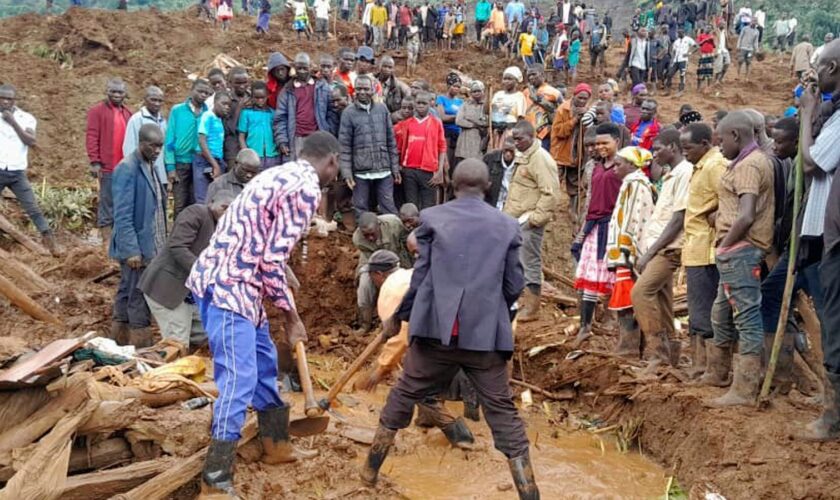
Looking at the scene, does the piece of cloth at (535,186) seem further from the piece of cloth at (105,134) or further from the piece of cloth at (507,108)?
the piece of cloth at (105,134)

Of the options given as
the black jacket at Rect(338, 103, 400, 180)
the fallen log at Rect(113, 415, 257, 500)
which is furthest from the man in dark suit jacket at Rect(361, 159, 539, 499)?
the black jacket at Rect(338, 103, 400, 180)

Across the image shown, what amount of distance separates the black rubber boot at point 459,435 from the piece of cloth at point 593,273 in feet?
6.97

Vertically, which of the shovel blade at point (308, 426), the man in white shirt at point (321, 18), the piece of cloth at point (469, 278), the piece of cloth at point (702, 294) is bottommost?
the shovel blade at point (308, 426)

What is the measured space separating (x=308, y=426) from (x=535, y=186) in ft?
12.0

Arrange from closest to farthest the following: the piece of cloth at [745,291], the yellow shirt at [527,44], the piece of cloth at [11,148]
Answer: the piece of cloth at [745,291]
the piece of cloth at [11,148]
the yellow shirt at [527,44]

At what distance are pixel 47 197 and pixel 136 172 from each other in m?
5.32

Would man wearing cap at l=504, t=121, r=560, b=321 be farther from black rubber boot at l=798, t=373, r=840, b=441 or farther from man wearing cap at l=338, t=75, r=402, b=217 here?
black rubber boot at l=798, t=373, r=840, b=441

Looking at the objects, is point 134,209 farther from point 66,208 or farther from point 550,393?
point 66,208

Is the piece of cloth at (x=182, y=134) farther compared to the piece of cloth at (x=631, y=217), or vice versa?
the piece of cloth at (x=182, y=134)

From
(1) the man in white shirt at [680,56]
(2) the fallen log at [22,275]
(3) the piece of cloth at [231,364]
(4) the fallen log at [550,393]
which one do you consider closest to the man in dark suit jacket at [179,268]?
(3) the piece of cloth at [231,364]

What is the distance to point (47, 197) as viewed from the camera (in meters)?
11.3

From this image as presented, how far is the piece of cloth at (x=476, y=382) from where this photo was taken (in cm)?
430

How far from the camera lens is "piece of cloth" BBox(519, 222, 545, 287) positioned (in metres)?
7.73

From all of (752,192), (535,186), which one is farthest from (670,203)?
(535,186)
